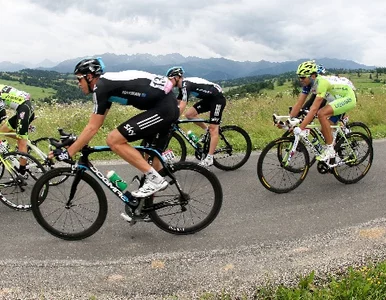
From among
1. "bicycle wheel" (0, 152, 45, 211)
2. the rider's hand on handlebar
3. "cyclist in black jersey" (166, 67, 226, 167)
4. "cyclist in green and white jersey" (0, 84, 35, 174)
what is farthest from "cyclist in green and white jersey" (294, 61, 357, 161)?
"cyclist in green and white jersey" (0, 84, 35, 174)

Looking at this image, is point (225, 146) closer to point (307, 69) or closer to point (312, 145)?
point (312, 145)

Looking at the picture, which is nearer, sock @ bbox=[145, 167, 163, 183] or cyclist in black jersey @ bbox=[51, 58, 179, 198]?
cyclist in black jersey @ bbox=[51, 58, 179, 198]

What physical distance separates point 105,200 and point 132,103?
1408 mm

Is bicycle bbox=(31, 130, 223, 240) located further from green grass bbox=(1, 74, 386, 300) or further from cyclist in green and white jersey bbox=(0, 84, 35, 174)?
cyclist in green and white jersey bbox=(0, 84, 35, 174)

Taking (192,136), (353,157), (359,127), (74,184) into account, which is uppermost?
(359,127)

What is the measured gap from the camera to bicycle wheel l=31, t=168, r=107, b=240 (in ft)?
16.1

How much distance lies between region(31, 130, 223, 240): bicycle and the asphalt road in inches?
7.6

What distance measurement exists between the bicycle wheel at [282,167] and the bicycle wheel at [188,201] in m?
1.82

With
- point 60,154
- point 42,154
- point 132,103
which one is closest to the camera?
point 60,154

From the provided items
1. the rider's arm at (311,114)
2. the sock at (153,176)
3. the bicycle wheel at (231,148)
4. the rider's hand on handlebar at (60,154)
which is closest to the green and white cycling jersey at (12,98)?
the rider's hand on handlebar at (60,154)

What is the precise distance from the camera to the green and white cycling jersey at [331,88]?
23.0ft

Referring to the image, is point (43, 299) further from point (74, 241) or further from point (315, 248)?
point (315, 248)

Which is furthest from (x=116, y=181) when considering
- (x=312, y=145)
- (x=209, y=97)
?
(x=312, y=145)

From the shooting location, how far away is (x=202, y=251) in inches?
186
